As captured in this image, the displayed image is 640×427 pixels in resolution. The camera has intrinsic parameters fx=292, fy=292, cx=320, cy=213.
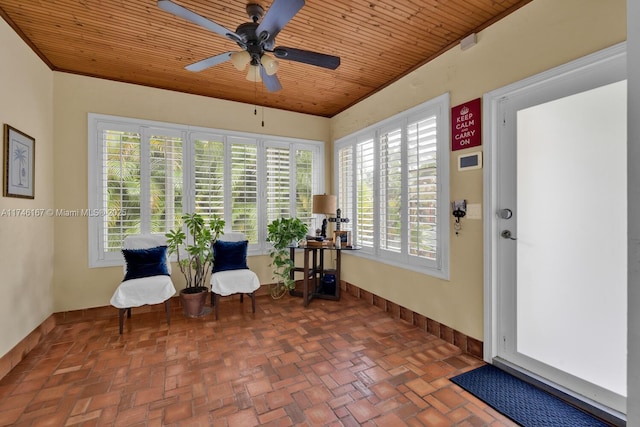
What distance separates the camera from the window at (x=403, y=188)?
9.20 feet

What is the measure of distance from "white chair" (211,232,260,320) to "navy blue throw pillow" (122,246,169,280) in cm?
55

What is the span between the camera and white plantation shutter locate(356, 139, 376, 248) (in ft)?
12.6

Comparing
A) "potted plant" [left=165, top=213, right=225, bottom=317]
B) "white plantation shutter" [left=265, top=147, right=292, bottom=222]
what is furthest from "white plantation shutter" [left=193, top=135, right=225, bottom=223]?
"white plantation shutter" [left=265, top=147, right=292, bottom=222]

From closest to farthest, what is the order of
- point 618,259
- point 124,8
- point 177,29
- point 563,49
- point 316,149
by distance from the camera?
point 618,259 < point 563,49 < point 124,8 < point 177,29 < point 316,149

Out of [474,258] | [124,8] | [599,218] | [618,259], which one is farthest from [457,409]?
[124,8]

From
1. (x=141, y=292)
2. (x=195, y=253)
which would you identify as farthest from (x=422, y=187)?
(x=141, y=292)

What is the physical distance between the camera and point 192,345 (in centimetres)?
269

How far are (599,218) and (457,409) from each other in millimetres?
1485

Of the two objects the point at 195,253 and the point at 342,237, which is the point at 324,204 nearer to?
the point at 342,237

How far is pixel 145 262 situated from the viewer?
3184 mm

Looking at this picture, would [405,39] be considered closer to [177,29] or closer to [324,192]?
[177,29]

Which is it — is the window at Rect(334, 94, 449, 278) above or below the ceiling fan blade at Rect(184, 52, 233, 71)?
below

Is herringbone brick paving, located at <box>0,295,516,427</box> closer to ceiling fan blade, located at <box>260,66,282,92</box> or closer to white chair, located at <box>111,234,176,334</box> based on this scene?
white chair, located at <box>111,234,176,334</box>

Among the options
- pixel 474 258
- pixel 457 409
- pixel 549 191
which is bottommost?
pixel 457 409
